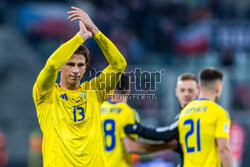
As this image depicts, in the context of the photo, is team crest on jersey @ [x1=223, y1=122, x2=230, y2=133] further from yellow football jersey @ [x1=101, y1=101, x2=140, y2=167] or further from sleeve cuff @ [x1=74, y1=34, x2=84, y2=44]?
sleeve cuff @ [x1=74, y1=34, x2=84, y2=44]

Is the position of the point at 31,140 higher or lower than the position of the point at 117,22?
lower

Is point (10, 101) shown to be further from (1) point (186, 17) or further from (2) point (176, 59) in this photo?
(1) point (186, 17)

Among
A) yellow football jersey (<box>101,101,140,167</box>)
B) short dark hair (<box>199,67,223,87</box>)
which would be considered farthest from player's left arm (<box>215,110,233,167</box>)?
yellow football jersey (<box>101,101,140,167</box>)

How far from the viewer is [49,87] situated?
4.23 meters

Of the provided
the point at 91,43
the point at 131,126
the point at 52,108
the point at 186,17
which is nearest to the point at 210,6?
the point at 186,17

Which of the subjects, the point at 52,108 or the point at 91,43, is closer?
the point at 52,108

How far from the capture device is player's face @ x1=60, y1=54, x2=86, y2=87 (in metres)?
4.38

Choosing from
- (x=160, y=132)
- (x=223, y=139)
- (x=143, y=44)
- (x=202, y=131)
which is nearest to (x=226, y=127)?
(x=223, y=139)

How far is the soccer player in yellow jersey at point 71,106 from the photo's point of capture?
418cm

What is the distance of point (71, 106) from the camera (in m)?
4.38

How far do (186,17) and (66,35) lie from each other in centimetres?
461

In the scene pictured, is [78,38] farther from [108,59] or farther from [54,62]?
[108,59]

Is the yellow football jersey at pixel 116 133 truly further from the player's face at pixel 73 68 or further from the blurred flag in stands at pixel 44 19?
the blurred flag in stands at pixel 44 19

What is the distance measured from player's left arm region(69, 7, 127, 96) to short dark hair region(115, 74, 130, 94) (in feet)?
6.27
